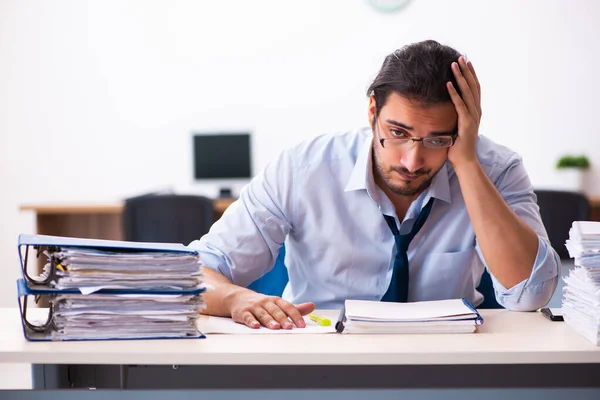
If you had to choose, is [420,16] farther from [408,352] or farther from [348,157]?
[408,352]

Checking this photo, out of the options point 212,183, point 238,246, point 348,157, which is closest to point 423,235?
point 348,157

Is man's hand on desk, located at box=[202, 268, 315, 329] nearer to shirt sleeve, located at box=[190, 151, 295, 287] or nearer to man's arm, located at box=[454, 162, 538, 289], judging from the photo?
shirt sleeve, located at box=[190, 151, 295, 287]

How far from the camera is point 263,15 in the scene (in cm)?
517

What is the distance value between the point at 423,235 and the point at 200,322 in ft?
2.14

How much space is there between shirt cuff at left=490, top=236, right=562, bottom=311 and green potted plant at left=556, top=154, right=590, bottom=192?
11.4 ft

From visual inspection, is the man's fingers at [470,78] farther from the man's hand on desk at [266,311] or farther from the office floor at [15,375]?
the office floor at [15,375]

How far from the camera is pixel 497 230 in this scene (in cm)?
163

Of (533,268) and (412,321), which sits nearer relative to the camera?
(412,321)

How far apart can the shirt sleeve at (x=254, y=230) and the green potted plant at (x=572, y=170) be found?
355cm

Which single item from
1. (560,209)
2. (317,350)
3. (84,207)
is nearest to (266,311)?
(317,350)

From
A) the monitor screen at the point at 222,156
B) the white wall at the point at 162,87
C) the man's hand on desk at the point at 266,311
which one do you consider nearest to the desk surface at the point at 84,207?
the monitor screen at the point at 222,156

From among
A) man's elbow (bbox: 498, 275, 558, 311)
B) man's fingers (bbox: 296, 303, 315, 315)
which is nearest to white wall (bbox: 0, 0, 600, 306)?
A: man's elbow (bbox: 498, 275, 558, 311)

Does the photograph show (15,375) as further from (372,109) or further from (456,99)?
(456,99)

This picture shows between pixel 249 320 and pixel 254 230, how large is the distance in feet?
1.35
